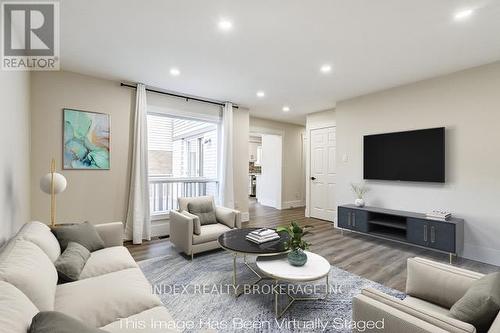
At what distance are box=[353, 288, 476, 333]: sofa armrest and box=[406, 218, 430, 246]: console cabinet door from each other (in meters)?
2.75

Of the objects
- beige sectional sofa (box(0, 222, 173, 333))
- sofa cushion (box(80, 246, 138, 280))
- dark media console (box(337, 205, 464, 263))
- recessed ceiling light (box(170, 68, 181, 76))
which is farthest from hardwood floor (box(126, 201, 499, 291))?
recessed ceiling light (box(170, 68, 181, 76))

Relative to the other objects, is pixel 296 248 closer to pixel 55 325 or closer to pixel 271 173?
pixel 55 325

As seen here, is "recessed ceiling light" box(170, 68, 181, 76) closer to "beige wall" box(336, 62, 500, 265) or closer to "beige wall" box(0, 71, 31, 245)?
"beige wall" box(0, 71, 31, 245)

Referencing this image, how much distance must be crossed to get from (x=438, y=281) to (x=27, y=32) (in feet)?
13.6

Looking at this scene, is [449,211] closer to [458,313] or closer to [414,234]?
[414,234]

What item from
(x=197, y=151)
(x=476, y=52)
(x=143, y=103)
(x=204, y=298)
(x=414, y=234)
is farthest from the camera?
(x=197, y=151)

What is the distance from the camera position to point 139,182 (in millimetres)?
3896

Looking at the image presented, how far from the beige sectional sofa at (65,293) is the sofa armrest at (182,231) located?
46.1 inches

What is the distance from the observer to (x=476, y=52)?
284 centimetres

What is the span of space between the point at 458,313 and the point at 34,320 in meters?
1.78

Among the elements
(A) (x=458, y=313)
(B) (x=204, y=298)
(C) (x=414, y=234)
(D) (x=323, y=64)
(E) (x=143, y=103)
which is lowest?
(B) (x=204, y=298)

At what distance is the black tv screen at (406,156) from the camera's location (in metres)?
3.55

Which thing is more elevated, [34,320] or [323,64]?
[323,64]

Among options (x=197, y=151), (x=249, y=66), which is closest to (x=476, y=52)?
(x=249, y=66)
